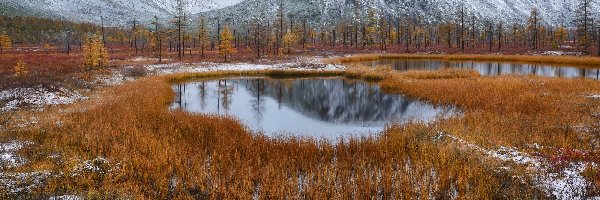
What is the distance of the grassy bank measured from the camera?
9945 mm

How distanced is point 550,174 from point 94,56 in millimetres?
46308

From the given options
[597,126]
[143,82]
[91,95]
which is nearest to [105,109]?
[91,95]

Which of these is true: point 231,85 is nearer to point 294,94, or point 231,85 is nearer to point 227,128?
point 294,94

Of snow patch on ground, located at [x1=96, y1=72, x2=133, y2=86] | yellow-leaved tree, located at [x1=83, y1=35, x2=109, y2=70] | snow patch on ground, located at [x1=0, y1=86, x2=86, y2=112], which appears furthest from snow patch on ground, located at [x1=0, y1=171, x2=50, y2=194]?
yellow-leaved tree, located at [x1=83, y1=35, x2=109, y2=70]

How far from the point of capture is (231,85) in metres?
41.0

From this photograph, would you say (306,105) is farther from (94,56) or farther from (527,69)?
(527,69)

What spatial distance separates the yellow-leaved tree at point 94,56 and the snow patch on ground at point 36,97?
1744 cm

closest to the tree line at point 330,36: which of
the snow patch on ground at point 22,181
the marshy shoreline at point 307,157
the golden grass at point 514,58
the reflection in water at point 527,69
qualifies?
the golden grass at point 514,58

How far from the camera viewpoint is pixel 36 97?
24859 millimetres

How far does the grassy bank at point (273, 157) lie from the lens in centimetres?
995

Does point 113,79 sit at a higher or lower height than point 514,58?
lower

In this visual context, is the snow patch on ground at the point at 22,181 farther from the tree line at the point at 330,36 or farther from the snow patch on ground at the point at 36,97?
the tree line at the point at 330,36

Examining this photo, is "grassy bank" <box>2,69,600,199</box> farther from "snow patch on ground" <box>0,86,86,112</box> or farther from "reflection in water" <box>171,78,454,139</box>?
"reflection in water" <box>171,78,454,139</box>

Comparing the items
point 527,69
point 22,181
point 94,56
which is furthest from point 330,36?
point 22,181
